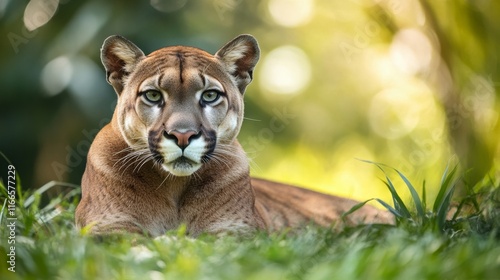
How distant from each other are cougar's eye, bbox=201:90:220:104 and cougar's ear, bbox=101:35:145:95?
0.64 meters

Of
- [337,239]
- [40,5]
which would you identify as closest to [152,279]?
[337,239]

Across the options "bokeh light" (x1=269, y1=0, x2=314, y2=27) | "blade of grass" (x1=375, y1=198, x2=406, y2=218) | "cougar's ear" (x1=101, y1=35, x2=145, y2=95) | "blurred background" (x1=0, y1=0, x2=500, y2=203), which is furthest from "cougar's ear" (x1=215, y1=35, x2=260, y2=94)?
"bokeh light" (x1=269, y1=0, x2=314, y2=27)

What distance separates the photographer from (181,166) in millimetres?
5340

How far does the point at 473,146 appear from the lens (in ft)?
36.7

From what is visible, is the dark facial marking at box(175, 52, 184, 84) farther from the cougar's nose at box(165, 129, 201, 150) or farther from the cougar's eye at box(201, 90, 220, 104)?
the cougar's nose at box(165, 129, 201, 150)

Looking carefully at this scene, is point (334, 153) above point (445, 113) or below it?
below

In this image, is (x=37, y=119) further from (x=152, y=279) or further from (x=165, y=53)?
(x=152, y=279)

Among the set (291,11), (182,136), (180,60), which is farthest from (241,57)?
(291,11)

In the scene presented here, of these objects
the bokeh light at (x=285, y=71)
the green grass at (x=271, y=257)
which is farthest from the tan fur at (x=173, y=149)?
the bokeh light at (x=285, y=71)

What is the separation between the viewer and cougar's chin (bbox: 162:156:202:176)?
5.34 meters

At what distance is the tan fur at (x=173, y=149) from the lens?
542 centimetres

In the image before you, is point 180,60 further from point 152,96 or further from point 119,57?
point 119,57

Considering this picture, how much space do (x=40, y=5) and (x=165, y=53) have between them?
9392 millimetres

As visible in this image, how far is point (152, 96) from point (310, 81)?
46.5ft
